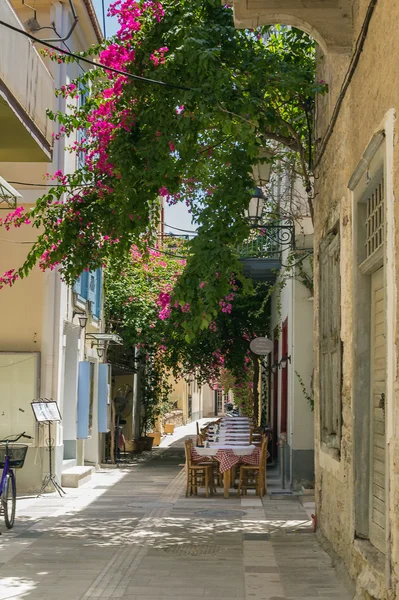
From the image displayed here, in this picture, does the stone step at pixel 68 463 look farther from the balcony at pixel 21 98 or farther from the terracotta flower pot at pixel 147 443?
the terracotta flower pot at pixel 147 443

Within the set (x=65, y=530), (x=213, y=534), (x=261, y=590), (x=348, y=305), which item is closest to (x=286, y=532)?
(x=213, y=534)

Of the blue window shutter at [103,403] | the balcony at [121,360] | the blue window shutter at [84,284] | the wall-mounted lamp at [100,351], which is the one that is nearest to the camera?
the blue window shutter at [84,284]

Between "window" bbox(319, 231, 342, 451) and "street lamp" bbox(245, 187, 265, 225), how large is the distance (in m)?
4.31

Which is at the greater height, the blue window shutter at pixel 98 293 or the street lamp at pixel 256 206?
the street lamp at pixel 256 206

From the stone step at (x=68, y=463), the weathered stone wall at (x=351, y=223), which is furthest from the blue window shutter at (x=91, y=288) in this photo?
the weathered stone wall at (x=351, y=223)

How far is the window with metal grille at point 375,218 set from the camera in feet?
22.1

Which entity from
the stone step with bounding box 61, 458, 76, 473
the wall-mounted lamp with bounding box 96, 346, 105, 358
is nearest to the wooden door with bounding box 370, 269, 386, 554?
the stone step with bounding box 61, 458, 76, 473

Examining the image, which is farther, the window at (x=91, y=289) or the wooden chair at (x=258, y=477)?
the window at (x=91, y=289)

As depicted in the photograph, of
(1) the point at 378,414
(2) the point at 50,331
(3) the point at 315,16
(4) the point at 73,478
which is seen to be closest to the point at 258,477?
(4) the point at 73,478

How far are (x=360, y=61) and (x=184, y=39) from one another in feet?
10.7

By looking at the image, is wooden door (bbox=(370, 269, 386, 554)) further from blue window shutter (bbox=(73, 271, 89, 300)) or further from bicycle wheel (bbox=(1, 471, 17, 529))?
blue window shutter (bbox=(73, 271, 89, 300))

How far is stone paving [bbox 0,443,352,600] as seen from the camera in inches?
299

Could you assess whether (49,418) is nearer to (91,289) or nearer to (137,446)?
(91,289)

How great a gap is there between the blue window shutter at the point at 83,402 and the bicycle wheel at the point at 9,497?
6376 millimetres
